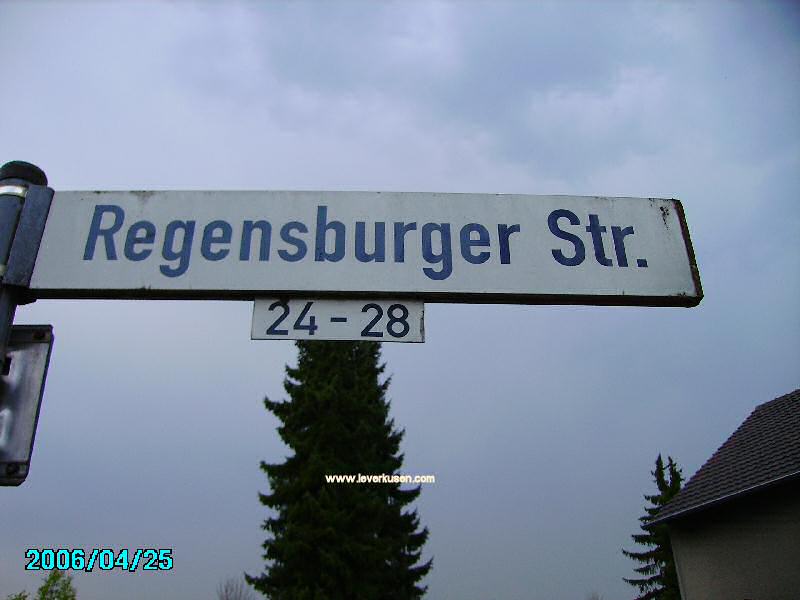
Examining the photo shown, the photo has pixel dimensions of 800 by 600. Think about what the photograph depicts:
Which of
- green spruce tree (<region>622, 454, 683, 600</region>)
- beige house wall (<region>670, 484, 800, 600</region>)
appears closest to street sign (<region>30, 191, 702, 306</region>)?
beige house wall (<region>670, 484, 800, 600</region>)

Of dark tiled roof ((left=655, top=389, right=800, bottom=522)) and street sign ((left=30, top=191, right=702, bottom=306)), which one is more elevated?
dark tiled roof ((left=655, top=389, right=800, bottom=522))

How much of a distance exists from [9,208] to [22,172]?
212 mm

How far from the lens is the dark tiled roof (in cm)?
1401

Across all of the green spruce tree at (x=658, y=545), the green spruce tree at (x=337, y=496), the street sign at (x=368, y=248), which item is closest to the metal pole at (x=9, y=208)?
the street sign at (x=368, y=248)

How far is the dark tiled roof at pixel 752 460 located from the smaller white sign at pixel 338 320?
45.1ft

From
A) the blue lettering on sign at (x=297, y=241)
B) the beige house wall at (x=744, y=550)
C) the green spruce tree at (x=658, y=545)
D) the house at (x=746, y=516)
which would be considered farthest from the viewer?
the green spruce tree at (x=658, y=545)

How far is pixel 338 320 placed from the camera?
247 cm

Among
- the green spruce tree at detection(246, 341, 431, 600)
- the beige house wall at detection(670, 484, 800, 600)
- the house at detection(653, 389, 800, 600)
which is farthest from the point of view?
the green spruce tree at detection(246, 341, 431, 600)

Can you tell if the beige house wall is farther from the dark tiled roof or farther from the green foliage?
the green foliage

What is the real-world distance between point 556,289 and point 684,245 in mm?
687

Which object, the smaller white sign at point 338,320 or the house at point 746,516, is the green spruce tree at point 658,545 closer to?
the house at point 746,516

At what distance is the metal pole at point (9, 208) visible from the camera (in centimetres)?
233

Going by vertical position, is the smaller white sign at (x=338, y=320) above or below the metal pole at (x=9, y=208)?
below

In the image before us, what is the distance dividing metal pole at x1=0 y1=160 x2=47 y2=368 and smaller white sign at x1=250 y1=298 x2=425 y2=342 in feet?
3.20
